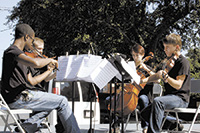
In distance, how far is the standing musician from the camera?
3908 millimetres

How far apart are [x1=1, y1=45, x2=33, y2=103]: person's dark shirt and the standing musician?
1.57 metres

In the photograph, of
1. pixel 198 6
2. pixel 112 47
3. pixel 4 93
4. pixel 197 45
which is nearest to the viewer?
pixel 4 93

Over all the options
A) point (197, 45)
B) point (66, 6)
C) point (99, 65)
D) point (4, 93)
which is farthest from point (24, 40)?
point (197, 45)

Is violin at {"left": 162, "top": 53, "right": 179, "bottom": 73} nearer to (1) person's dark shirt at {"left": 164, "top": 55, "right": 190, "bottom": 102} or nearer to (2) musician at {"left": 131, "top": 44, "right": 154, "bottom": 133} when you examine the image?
(1) person's dark shirt at {"left": 164, "top": 55, "right": 190, "bottom": 102}

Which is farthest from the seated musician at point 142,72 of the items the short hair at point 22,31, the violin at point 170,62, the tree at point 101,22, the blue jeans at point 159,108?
the tree at point 101,22

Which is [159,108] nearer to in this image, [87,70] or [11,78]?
[87,70]

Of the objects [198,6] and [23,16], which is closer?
[198,6]

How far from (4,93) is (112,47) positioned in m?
11.1

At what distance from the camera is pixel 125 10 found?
14.0m

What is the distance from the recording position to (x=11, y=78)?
3.53m

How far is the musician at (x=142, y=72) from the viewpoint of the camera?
5.44 meters

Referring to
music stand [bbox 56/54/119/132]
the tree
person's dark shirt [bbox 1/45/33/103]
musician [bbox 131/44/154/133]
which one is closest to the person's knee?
musician [bbox 131/44/154/133]

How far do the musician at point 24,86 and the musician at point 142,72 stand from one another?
6.68 ft

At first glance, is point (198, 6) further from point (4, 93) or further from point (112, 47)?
point (4, 93)
